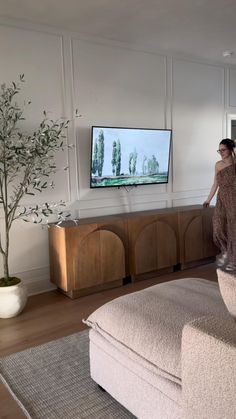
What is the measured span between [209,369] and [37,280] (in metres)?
2.80

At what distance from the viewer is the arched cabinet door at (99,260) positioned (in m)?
3.49

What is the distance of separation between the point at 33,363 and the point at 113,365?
2.59 feet

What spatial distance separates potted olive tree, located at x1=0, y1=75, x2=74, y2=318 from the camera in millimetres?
3080

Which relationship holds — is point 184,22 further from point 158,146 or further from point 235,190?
point 235,190

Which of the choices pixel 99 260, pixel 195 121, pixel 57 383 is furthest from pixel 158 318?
pixel 195 121

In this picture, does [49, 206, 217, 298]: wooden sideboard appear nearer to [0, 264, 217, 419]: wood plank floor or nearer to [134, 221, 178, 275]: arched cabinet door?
[134, 221, 178, 275]: arched cabinet door

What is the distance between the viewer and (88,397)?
2.04m

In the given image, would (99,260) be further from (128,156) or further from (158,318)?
(158,318)

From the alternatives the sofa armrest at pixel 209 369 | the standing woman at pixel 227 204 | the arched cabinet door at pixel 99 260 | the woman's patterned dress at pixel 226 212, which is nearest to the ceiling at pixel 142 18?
the standing woman at pixel 227 204

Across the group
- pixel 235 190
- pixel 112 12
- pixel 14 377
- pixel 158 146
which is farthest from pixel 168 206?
pixel 14 377

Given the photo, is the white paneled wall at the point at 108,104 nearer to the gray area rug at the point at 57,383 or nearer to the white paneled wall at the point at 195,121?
the white paneled wall at the point at 195,121

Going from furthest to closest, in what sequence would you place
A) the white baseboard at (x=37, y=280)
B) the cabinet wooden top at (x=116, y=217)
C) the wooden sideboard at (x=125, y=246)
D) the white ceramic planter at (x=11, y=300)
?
the white baseboard at (x=37, y=280) < the cabinet wooden top at (x=116, y=217) < the wooden sideboard at (x=125, y=246) < the white ceramic planter at (x=11, y=300)

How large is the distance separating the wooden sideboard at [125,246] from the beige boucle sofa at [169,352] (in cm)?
142

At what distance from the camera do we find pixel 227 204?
3807 millimetres
